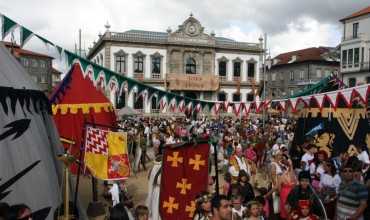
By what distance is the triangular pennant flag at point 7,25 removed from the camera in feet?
23.0

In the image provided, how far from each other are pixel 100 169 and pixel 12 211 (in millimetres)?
4308

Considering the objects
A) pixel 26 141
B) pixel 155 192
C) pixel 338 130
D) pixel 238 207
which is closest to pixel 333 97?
pixel 338 130

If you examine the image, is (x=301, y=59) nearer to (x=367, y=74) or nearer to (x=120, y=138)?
(x=367, y=74)

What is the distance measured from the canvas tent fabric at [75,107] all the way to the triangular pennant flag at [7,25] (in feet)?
9.09

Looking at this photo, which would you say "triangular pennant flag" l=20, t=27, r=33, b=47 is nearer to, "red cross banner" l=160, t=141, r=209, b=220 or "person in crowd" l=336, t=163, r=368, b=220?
"red cross banner" l=160, t=141, r=209, b=220

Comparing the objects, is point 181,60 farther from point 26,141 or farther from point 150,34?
point 26,141

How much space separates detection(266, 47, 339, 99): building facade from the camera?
5681 cm

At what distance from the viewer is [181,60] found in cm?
4700

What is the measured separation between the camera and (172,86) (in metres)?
46.7

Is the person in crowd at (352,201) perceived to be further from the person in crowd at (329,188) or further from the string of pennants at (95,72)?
the string of pennants at (95,72)

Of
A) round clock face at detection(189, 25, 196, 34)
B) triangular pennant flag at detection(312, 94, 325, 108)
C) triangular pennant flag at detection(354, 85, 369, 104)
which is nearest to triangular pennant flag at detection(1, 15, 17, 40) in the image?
triangular pennant flag at detection(354, 85, 369, 104)

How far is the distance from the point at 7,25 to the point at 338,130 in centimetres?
893

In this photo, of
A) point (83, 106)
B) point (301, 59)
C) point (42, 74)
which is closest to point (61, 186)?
point (83, 106)

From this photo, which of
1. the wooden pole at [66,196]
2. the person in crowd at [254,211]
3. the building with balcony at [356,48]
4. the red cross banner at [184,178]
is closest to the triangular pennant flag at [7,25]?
the wooden pole at [66,196]
